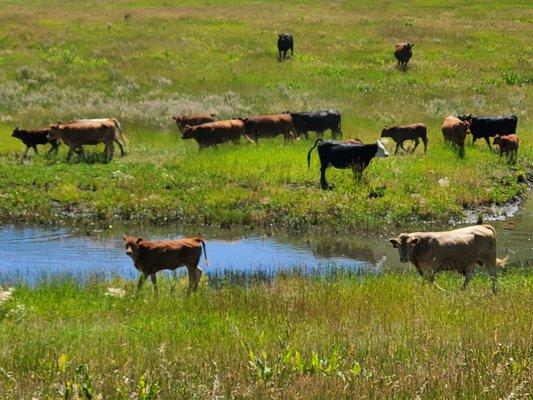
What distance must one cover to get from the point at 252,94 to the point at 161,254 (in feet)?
77.4

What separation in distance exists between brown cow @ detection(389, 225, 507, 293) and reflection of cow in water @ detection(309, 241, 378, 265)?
4.31m

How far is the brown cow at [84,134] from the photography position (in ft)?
89.1

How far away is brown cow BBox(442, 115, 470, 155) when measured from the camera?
29047 millimetres

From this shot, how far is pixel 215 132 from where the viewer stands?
28656 millimetres

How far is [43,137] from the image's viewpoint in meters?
27.8

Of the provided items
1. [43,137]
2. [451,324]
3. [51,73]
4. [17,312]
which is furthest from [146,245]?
[51,73]

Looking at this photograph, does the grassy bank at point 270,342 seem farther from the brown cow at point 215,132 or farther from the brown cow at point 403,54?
the brown cow at point 403,54

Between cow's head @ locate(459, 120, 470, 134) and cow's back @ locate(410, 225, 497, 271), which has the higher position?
cow's head @ locate(459, 120, 470, 134)

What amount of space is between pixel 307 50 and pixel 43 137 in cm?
2387

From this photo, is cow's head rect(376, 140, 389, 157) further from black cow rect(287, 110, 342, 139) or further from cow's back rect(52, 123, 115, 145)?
cow's back rect(52, 123, 115, 145)

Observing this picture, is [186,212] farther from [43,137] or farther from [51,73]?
[51,73]

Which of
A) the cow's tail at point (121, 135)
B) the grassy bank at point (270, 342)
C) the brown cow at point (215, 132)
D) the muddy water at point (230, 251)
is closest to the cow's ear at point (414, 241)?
the grassy bank at point (270, 342)

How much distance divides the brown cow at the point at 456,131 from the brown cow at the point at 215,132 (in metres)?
6.77

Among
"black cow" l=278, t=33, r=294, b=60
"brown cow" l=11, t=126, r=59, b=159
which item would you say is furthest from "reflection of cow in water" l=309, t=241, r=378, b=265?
"black cow" l=278, t=33, r=294, b=60
